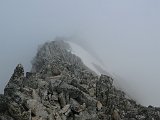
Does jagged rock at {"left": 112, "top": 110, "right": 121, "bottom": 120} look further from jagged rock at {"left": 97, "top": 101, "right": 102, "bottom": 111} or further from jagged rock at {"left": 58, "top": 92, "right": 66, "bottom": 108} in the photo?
jagged rock at {"left": 58, "top": 92, "right": 66, "bottom": 108}

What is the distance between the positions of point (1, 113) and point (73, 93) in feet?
61.3

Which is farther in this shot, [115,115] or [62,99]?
[115,115]

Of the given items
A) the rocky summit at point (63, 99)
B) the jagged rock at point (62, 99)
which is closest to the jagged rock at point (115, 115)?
the rocky summit at point (63, 99)

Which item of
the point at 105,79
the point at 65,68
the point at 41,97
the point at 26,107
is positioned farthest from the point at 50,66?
the point at 26,107

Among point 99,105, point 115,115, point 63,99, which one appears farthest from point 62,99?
point 115,115

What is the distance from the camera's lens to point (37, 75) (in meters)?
100

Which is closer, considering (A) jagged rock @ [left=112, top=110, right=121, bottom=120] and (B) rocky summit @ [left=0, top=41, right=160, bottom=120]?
(B) rocky summit @ [left=0, top=41, right=160, bottom=120]

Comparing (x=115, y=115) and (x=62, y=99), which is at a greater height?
(x=115, y=115)

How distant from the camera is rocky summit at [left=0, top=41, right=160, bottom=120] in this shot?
7906 centimetres

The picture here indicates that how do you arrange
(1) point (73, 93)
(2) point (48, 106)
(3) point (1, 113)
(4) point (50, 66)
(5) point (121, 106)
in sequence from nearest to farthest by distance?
(3) point (1, 113), (2) point (48, 106), (1) point (73, 93), (5) point (121, 106), (4) point (50, 66)

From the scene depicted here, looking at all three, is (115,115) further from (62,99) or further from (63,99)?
(62,99)

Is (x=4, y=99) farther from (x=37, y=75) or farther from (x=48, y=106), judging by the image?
(x=37, y=75)

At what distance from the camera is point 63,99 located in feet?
291

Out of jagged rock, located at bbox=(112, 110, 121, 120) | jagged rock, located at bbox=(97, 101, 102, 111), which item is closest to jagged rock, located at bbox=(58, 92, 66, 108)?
jagged rock, located at bbox=(97, 101, 102, 111)
